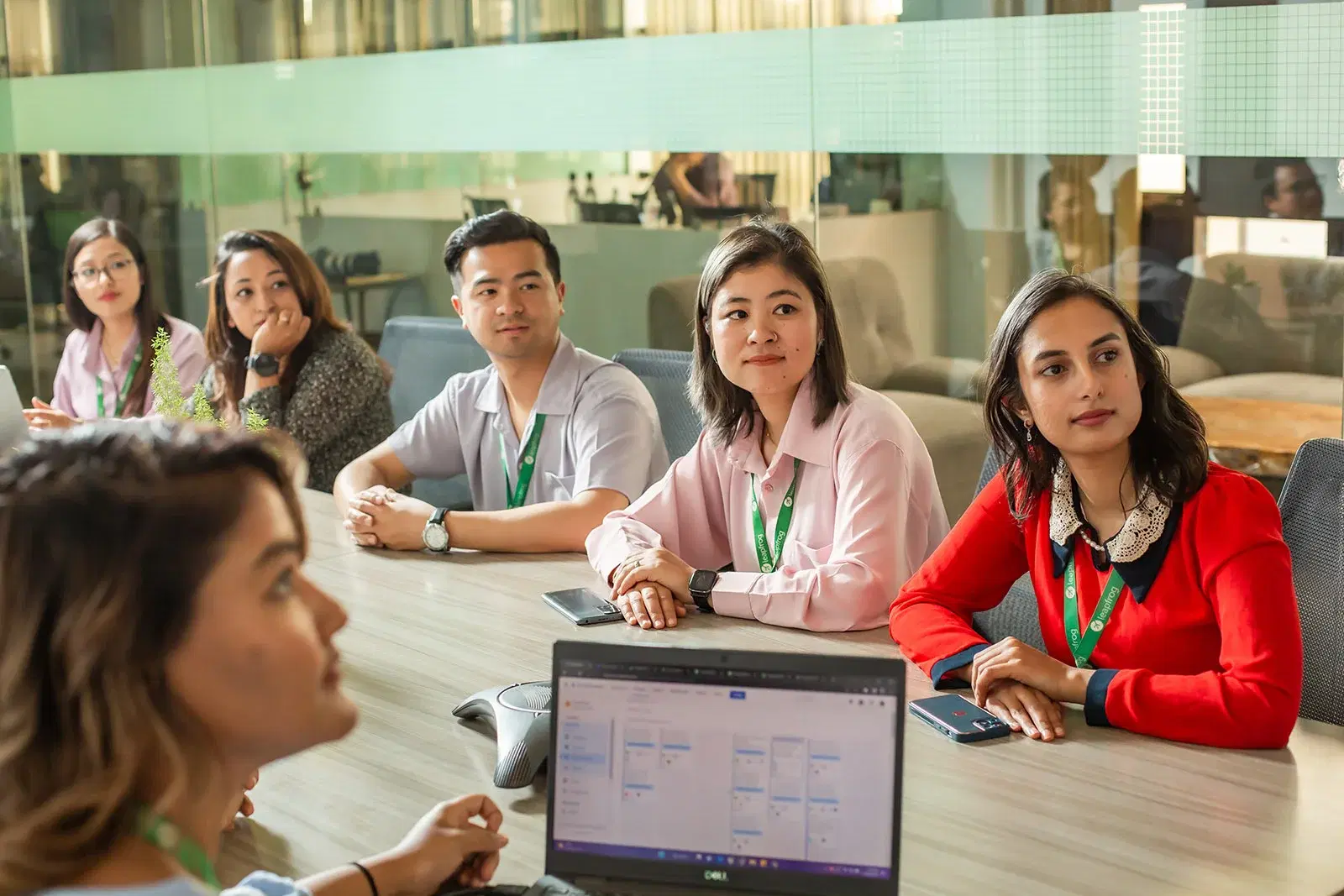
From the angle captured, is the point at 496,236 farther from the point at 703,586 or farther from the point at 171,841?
the point at 171,841

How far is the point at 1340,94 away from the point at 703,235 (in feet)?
5.70

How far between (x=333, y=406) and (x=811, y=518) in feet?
5.18

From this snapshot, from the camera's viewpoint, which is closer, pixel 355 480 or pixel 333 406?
pixel 355 480

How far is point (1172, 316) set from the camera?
322 cm

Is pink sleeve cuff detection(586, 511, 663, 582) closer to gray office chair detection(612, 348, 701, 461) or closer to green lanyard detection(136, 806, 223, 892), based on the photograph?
gray office chair detection(612, 348, 701, 461)

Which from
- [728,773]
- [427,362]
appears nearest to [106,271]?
[427,362]

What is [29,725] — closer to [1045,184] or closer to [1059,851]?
[1059,851]

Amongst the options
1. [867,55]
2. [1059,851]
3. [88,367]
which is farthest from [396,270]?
[1059,851]

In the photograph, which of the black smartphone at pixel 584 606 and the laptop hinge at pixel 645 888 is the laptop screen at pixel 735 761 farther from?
the black smartphone at pixel 584 606

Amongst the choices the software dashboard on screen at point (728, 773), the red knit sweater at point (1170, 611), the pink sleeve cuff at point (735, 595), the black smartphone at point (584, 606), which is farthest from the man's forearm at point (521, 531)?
the software dashboard on screen at point (728, 773)

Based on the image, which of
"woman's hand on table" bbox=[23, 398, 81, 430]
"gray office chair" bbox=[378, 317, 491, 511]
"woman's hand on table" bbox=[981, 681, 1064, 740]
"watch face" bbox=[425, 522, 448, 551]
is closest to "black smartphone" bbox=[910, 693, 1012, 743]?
"woman's hand on table" bbox=[981, 681, 1064, 740]

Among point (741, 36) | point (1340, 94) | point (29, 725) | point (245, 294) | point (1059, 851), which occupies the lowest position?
point (1059, 851)

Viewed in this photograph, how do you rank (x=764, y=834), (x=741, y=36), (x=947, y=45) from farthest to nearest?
(x=741, y=36) → (x=947, y=45) → (x=764, y=834)

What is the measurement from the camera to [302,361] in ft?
11.7
